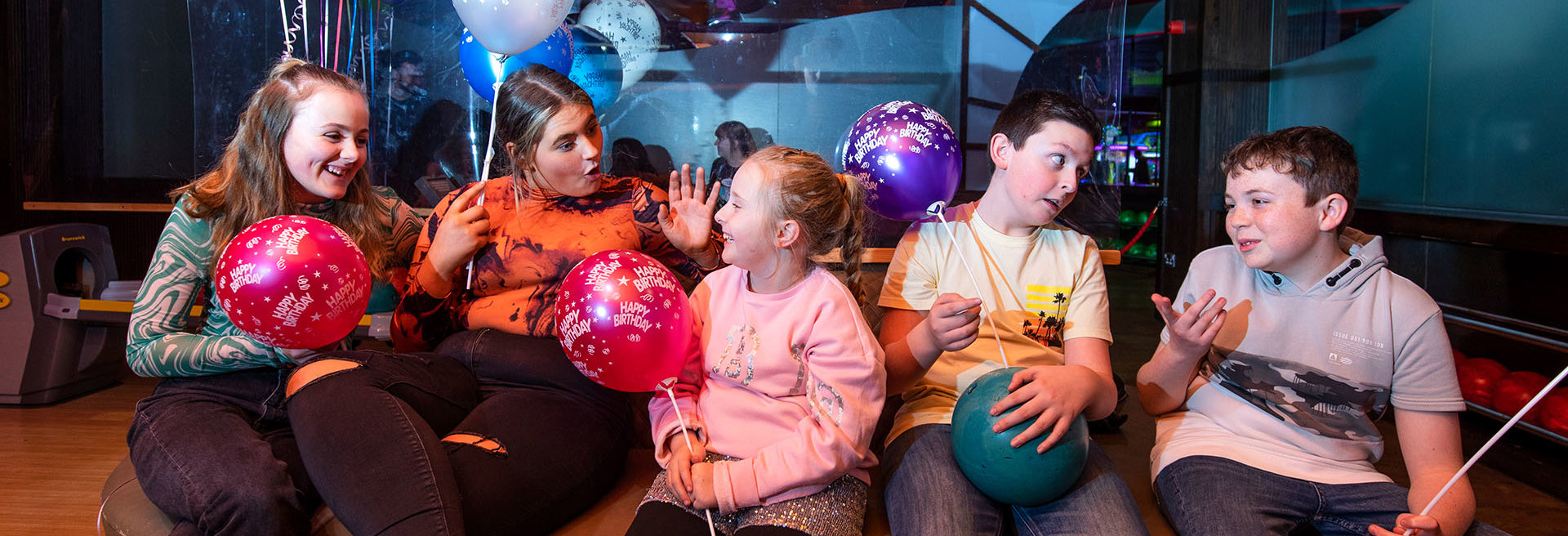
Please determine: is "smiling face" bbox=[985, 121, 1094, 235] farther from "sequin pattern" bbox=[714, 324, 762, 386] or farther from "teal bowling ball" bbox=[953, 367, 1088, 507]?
"sequin pattern" bbox=[714, 324, 762, 386]

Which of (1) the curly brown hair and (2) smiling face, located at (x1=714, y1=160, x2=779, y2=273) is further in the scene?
(1) the curly brown hair

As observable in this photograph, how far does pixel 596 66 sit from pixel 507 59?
2.62 feet

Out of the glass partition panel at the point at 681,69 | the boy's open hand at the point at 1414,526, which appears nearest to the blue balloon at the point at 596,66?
the glass partition panel at the point at 681,69

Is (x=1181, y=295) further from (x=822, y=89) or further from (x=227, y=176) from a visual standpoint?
(x=822, y=89)

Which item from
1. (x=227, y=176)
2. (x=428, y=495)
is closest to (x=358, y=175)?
(x=227, y=176)

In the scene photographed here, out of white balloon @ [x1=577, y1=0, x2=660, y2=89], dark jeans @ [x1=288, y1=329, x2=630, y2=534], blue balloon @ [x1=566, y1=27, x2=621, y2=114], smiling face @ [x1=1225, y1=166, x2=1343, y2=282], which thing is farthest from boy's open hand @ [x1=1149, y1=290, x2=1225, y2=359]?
white balloon @ [x1=577, y1=0, x2=660, y2=89]

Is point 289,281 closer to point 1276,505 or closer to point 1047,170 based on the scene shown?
point 1047,170

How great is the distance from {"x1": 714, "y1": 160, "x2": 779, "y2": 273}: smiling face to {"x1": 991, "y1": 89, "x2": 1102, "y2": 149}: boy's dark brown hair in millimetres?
514

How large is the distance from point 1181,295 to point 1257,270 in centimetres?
13

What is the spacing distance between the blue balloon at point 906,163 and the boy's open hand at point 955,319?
1.48ft

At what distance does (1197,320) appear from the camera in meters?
1.46

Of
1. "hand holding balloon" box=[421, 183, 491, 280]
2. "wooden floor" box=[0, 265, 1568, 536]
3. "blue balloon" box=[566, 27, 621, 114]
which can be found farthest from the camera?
"blue balloon" box=[566, 27, 621, 114]

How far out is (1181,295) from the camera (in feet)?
5.42

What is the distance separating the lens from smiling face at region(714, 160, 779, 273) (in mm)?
1458
